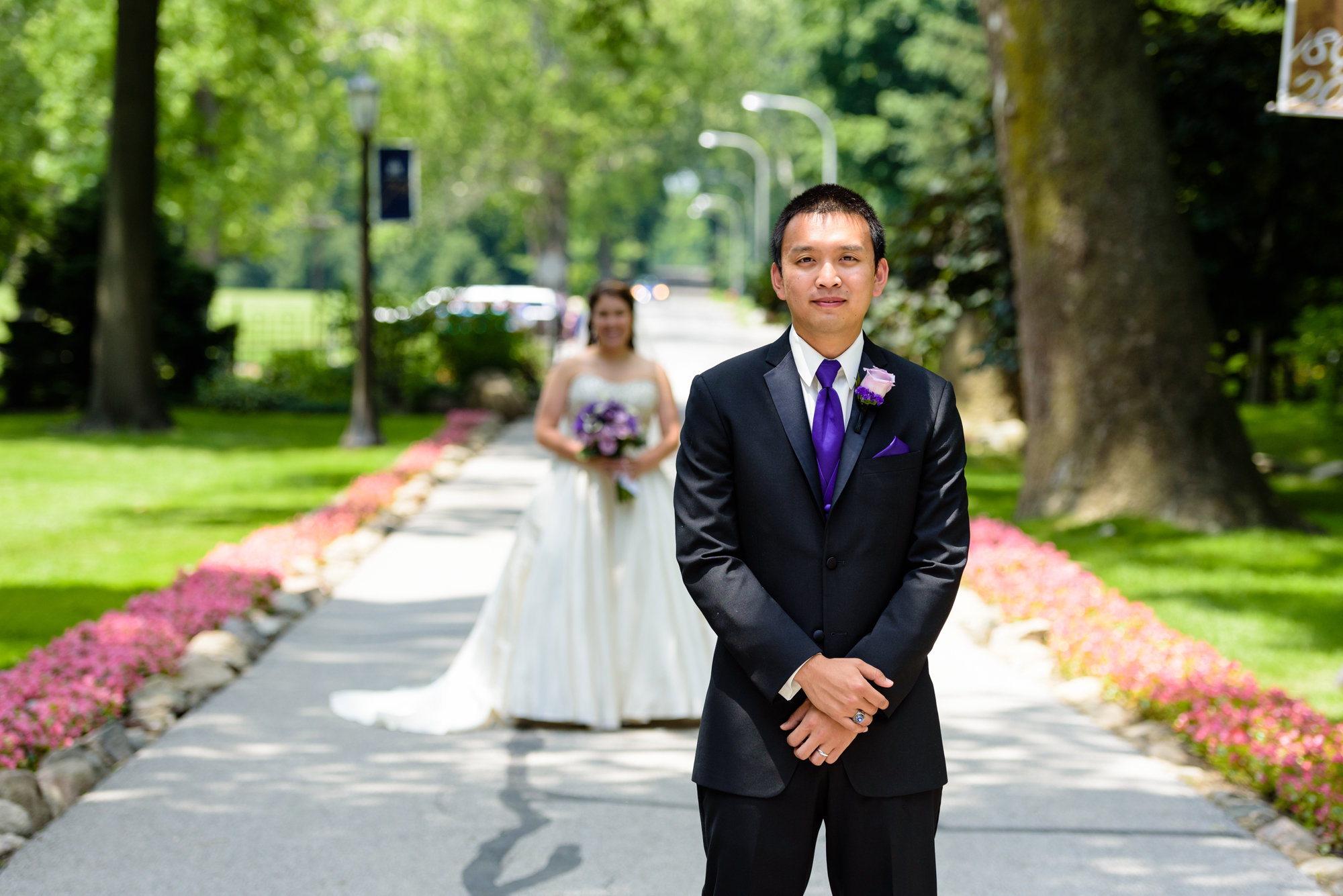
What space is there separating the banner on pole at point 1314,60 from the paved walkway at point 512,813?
323cm

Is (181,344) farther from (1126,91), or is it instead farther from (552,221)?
(552,221)

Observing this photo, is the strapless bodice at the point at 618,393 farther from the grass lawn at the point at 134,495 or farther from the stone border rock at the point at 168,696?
the grass lawn at the point at 134,495

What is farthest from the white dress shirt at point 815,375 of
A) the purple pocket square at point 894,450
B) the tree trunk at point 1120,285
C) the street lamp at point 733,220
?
the street lamp at point 733,220

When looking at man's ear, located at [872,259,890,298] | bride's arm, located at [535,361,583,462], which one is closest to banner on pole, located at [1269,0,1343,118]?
bride's arm, located at [535,361,583,462]

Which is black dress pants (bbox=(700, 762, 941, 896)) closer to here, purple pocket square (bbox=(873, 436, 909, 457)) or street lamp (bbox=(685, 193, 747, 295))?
purple pocket square (bbox=(873, 436, 909, 457))

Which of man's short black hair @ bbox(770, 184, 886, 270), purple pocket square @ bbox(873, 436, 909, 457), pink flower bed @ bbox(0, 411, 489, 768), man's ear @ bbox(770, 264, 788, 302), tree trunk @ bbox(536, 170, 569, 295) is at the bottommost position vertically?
pink flower bed @ bbox(0, 411, 489, 768)

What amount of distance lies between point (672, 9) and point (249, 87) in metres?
22.6

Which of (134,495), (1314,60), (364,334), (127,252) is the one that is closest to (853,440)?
(1314,60)

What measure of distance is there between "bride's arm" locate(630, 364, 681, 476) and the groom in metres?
3.87

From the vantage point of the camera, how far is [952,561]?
2.96 m

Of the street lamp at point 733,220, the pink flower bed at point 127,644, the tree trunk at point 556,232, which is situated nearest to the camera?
the pink flower bed at point 127,644

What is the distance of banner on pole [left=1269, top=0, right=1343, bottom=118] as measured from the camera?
21.4 ft

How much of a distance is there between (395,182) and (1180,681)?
14865 millimetres

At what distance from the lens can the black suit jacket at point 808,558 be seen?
288cm
